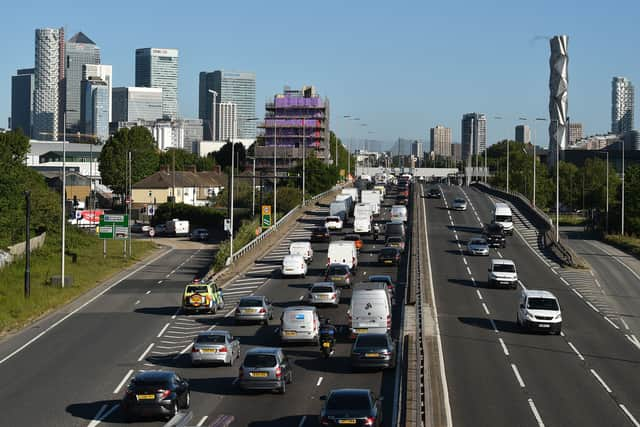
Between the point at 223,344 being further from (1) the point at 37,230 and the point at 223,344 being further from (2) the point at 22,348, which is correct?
(1) the point at 37,230

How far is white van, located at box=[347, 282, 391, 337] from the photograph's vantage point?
39094 mm

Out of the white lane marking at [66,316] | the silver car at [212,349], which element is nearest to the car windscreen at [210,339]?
the silver car at [212,349]

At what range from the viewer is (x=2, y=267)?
68.4 metres

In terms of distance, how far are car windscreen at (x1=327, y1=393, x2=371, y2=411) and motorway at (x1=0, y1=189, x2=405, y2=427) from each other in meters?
1.98

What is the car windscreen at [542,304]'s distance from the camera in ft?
138

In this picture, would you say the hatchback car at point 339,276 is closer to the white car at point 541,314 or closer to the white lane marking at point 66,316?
the white lane marking at point 66,316

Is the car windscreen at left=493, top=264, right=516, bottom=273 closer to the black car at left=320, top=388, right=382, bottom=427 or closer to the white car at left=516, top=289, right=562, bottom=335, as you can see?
the white car at left=516, top=289, right=562, bottom=335

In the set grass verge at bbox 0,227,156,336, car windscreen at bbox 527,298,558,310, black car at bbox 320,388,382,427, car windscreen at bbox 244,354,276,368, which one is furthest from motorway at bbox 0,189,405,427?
car windscreen at bbox 527,298,558,310

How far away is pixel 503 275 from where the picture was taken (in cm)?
5547

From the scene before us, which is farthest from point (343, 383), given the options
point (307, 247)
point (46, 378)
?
point (307, 247)

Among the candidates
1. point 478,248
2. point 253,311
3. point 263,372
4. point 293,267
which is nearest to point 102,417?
point 263,372

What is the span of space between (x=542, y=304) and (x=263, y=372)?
17056mm

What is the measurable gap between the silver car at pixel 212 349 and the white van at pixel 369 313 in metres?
6.52

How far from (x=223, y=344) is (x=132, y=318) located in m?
15.6
